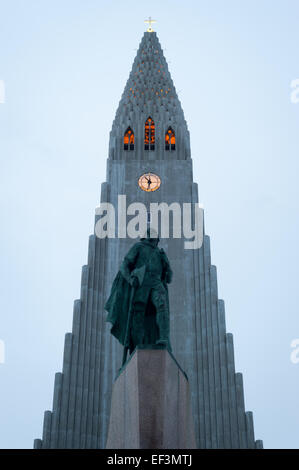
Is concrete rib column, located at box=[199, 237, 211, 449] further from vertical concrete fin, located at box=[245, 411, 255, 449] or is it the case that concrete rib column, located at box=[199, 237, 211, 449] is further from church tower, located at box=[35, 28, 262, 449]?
vertical concrete fin, located at box=[245, 411, 255, 449]

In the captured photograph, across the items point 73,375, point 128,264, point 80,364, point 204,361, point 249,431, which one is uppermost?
point 204,361

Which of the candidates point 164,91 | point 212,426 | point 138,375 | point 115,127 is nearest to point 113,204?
point 115,127

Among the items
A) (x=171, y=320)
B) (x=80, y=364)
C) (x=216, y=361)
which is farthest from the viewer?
(x=171, y=320)

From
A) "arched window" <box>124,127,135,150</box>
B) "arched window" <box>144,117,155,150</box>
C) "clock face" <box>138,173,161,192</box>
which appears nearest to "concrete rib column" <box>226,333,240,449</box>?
"clock face" <box>138,173,161,192</box>

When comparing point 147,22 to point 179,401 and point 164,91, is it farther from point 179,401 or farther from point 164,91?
point 179,401

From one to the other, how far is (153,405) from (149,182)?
27.3 meters

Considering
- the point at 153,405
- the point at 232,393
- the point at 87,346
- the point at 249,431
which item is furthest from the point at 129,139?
the point at 153,405

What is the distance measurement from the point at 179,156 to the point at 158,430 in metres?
29.9

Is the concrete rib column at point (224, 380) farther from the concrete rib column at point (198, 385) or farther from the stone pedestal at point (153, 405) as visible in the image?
the stone pedestal at point (153, 405)

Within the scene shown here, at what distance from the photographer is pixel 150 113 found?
140ft

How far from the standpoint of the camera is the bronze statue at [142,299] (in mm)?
14086

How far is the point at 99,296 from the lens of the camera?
34188 millimetres

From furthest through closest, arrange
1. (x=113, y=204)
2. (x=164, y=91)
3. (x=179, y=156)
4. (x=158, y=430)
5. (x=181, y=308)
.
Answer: (x=164, y=91) → (x=179, y=156) → (x=113, y=204) → (x=181, y=308) → (x=158, y=430)

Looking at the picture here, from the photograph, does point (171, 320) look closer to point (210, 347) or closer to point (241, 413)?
point (210, 347)
